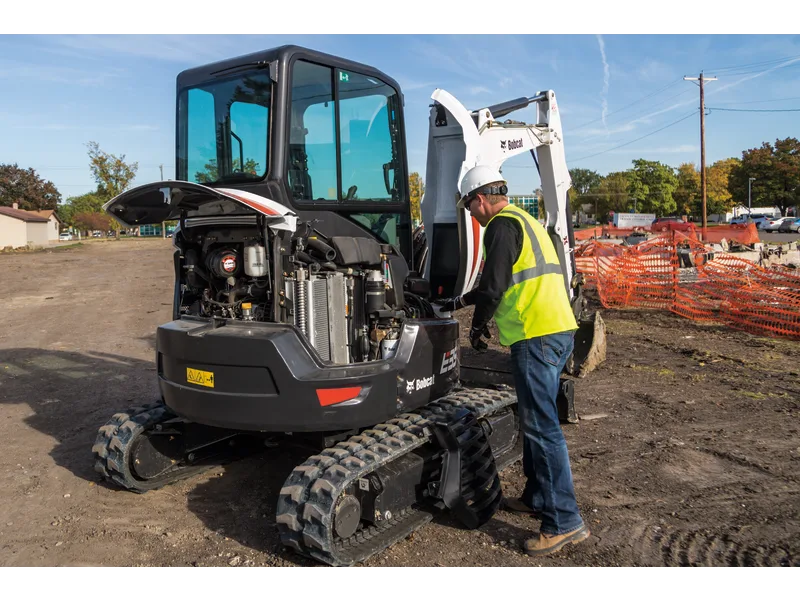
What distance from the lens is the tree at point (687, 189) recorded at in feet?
242

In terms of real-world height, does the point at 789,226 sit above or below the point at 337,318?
above

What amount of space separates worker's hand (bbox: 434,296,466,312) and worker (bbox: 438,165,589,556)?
97 cm

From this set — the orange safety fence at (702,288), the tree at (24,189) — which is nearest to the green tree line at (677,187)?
the tree at (24,189)

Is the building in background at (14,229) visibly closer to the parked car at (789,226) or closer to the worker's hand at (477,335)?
the worker's hand at (477,335)

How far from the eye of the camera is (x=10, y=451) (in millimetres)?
6000

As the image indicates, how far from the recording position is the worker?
4047mm

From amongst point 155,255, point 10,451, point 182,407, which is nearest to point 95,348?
point 10,451

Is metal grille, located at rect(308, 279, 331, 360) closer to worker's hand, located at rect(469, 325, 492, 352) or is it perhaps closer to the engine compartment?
the engine compartment

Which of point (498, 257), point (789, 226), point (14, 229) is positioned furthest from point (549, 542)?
point (789, 226)

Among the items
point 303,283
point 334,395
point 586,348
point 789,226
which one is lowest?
point 586,348

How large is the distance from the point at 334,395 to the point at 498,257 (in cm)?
128

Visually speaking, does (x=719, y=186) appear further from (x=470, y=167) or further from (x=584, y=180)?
(x=470, y=167)

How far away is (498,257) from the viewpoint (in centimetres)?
404

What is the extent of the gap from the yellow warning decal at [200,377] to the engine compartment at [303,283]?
0.37m
